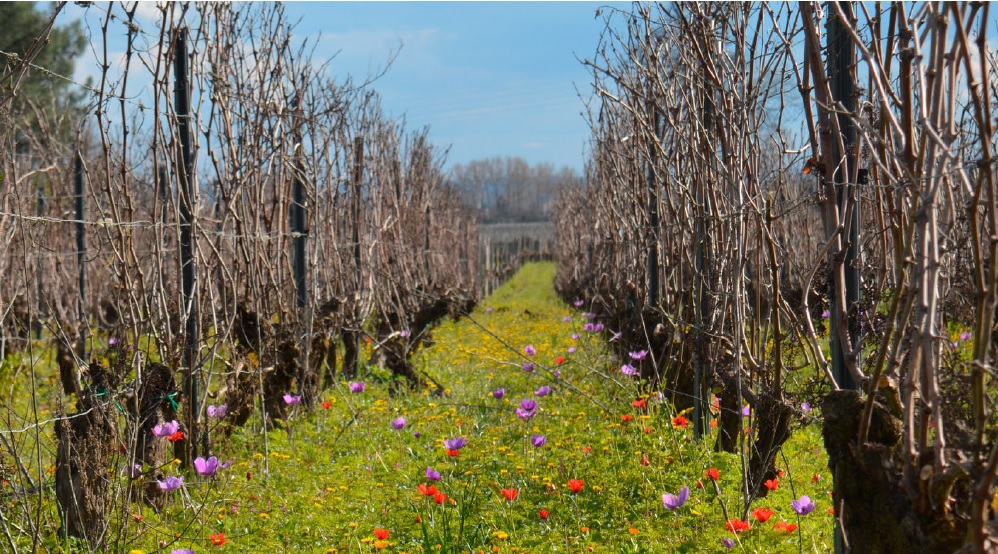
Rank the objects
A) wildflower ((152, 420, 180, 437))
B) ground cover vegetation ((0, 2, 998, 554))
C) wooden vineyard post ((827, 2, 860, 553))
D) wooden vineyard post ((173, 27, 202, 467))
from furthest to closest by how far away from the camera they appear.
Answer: wooden vineyard post ((173, 27, 202, 467)) < wildflower ((152, 420, 180, 437)) < wooden vineyard post ((827, 2, 860, 553)) < ground cover vegetation ((0, 2, 998, 554))

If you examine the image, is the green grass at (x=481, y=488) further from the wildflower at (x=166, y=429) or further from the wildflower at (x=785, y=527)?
the wildflower at (x=166, y=429)

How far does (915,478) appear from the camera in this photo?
67.9 inches

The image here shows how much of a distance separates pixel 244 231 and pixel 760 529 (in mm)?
2824

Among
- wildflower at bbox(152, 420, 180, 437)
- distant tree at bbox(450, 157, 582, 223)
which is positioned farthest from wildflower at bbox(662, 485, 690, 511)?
distant tree at bbox(450, 157, 582, 223)

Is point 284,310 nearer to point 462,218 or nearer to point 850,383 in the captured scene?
point 850,383

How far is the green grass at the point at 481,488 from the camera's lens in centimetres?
315

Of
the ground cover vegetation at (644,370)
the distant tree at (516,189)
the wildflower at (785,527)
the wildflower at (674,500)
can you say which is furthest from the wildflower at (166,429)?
the distant tree at (516,189)

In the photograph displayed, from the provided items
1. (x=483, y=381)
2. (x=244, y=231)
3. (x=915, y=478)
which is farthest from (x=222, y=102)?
(x=915, y=478)

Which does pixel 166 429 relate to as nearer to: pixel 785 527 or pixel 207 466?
pixel 207 466

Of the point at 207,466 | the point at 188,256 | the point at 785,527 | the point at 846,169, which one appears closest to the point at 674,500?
the point at 785,527

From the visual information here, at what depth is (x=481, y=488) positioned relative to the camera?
3.85 m

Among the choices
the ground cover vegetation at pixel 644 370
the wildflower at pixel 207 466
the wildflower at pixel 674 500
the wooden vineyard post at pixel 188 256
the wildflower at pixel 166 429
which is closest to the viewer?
the ground cover vegetation at pixel 644 370

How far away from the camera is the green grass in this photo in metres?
3.15

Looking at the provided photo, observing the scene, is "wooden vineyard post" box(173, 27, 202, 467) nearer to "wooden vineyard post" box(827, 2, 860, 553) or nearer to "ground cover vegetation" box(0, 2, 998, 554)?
"ground cover vegetation" box(0, 2, 998, 554)
